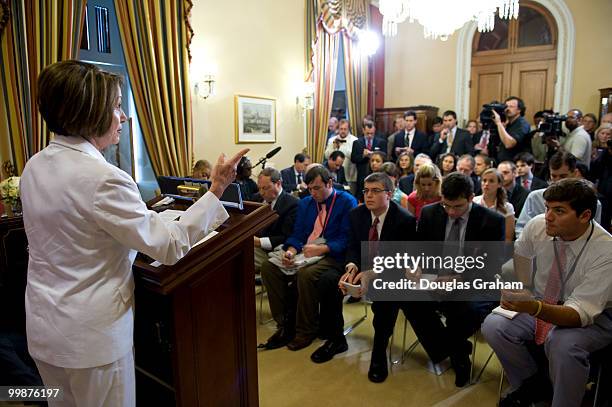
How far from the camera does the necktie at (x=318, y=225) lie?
2.99 meters

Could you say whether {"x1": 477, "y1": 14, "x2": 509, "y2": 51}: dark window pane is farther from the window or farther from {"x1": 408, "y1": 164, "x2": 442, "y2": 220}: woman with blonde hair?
the window

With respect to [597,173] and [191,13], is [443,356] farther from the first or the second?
[191,13]

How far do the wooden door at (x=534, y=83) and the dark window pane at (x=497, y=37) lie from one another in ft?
1.33

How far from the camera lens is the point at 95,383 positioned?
1.08 m

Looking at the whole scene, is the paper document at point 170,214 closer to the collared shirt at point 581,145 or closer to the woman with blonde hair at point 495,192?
the woman with blonde hair at point 495,192

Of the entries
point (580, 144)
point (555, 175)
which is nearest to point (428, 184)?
point (555, 175)

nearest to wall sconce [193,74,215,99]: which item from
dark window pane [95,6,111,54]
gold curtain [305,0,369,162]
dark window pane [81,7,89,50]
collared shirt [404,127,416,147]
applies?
dark window pane [95,6,111,54]

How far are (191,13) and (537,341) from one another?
4234mm

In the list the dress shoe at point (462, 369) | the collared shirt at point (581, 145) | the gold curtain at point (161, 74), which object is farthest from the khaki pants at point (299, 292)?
the collared shirt at point (581, 145)

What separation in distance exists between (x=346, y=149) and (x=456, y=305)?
4.01 meters

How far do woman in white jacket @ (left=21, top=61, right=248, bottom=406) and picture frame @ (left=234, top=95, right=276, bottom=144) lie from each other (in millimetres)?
4052

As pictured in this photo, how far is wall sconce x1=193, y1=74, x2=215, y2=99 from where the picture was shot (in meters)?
4.56

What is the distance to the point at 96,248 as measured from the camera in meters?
1.04

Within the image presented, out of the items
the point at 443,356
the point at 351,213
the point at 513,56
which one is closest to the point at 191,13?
the point at 351,213
